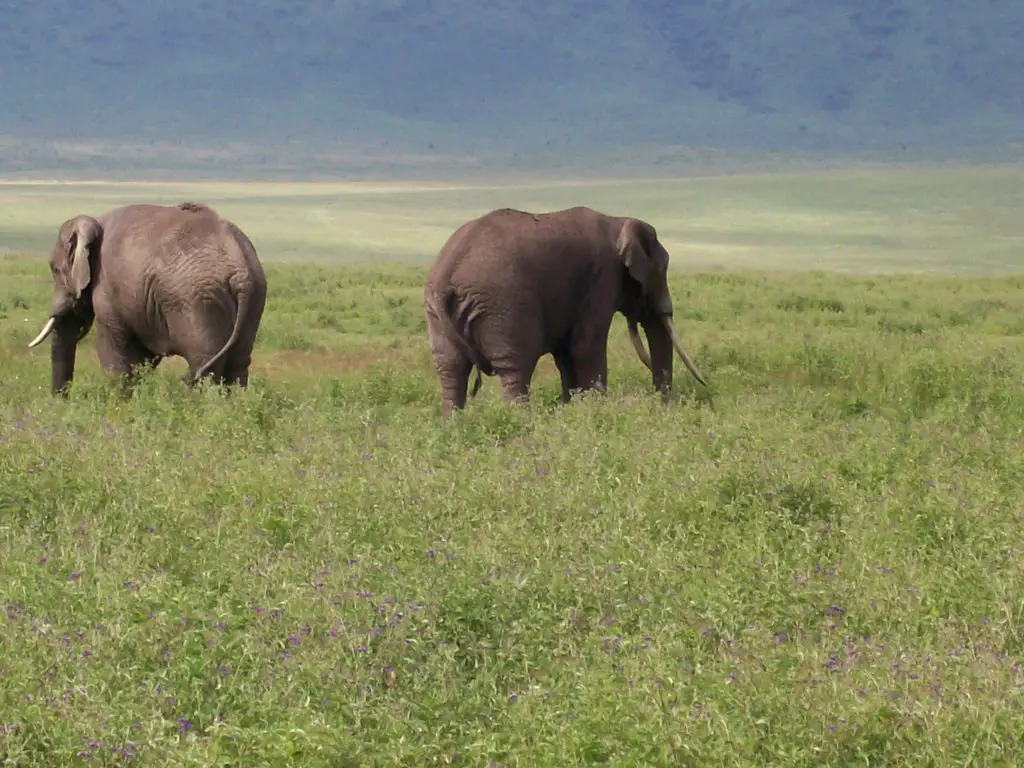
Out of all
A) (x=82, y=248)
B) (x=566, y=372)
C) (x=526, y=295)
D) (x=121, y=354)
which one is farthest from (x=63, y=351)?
(x=566, y=372)

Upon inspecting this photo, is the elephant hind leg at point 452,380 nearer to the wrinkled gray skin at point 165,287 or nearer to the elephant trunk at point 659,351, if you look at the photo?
the wrinkled gray skin at point 165,287

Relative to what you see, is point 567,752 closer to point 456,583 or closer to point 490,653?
point 490,653

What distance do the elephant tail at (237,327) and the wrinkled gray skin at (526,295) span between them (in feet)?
5.07

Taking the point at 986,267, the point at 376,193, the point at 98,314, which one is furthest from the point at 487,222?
the point at 376,193

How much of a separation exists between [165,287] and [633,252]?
13.2 ft

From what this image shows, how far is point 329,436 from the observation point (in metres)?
9.91

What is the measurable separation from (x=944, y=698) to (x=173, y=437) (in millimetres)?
6082

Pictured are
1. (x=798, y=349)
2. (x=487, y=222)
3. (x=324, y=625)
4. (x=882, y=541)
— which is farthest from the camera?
(x=798, y=349)

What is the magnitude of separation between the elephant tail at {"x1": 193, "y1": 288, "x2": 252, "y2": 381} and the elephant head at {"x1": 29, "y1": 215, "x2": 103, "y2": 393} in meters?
1.49

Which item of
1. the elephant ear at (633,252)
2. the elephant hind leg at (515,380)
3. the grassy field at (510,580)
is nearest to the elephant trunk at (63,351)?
the grassy field at (510,580)

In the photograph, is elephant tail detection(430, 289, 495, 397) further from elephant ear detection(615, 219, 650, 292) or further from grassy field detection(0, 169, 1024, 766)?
elephant ear detection(615, 219, 650, 292)

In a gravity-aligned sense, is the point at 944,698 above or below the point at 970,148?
below

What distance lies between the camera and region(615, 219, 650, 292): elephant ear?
13.8 meters

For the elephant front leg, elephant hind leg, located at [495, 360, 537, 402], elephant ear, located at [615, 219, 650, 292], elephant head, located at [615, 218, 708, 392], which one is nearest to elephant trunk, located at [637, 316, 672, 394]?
elephant head, located at [615, 218, 708, 392]
